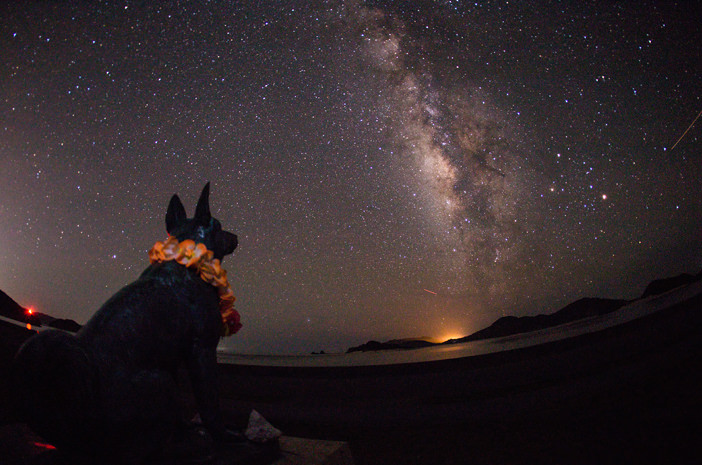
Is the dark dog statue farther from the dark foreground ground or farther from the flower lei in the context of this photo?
the dark foreground ground

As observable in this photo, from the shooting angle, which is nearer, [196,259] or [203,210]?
[196,259]

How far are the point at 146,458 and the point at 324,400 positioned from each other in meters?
6.65

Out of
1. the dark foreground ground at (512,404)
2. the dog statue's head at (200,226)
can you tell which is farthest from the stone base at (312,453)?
the dog statue's head at (200,226)

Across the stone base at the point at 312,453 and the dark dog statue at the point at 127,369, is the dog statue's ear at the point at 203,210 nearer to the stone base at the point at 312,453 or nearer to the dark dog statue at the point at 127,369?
the dark dog statue at the point at 127,369

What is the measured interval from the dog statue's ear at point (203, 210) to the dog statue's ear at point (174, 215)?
0.19m

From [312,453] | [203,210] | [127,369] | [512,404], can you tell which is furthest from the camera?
[512,404]

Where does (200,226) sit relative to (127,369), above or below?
above

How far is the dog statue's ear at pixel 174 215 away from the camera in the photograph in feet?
9.36

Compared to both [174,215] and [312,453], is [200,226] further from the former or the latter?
[312,453]

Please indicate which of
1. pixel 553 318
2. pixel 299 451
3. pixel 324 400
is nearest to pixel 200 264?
pixel 299 451

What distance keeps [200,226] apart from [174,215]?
0.27 m

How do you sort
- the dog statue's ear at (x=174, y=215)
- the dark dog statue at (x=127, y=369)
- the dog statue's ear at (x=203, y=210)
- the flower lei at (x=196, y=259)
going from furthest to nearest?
the dog statue's ear at (x=174, y=215), the dog statue's ear at (x=203, y=210), the flower lei at (x=196, y=259), the dark dog statue at (x=127, y=369)

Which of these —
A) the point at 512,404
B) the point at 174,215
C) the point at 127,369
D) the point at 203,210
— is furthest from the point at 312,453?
the point at 512,404

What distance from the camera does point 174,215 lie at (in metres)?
2.87
